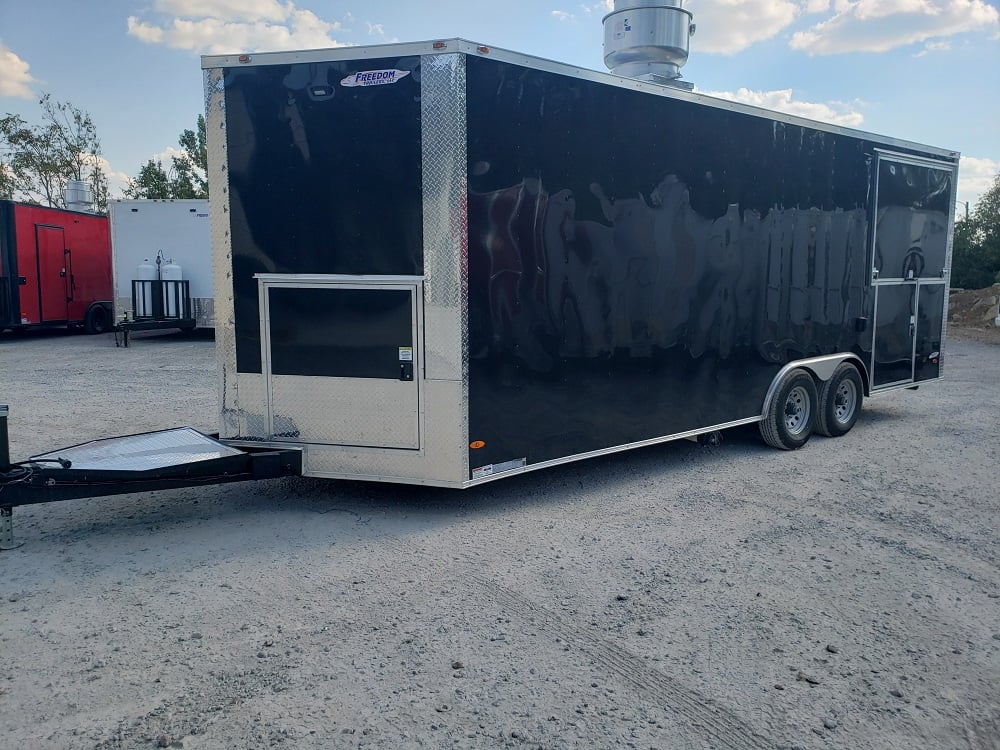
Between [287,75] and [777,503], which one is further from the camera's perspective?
[777,503]

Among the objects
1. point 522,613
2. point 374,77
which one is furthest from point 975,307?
point 522,613

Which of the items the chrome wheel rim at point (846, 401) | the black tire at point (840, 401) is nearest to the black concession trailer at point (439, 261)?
the black tire at point (840, 401)

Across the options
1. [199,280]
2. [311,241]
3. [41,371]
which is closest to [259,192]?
[311,241]

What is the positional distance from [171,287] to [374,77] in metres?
13.5

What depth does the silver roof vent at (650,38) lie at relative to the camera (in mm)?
8164

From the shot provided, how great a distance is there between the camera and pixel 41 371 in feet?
42.8

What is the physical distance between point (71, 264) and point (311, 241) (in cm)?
1616

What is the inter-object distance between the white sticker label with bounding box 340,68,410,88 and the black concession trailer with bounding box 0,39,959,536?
0.05ft

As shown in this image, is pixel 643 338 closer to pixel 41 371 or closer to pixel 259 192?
pixel 259 192

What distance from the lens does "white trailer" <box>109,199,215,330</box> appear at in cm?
1706

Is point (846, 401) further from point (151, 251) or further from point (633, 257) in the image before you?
point (151, 251)

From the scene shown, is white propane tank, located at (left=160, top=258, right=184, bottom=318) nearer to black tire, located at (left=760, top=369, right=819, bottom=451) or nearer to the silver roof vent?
the silver roof vent

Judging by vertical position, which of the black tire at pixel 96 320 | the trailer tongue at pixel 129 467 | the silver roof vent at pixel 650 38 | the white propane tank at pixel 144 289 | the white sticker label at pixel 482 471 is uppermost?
the silver roof vent at pixel 650 38

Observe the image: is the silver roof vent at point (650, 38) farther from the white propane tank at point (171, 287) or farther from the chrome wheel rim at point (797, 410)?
the white propane tank at point (171, 287)
